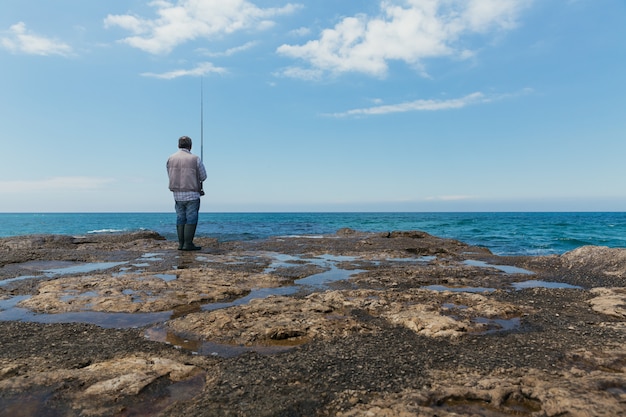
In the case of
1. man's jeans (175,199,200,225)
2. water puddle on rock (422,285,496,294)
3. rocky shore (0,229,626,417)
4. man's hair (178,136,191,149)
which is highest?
man's hair (178,136,191,149)

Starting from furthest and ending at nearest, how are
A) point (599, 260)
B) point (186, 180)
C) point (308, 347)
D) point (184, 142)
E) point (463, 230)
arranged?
1. point (463, 230)
2. point (184, 142)
3. point (186, 180)
4. point (599, 260)
5. point (308, 347)

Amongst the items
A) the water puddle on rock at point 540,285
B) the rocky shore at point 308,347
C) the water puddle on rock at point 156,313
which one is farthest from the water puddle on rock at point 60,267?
the water puddle on rock at point 540,285

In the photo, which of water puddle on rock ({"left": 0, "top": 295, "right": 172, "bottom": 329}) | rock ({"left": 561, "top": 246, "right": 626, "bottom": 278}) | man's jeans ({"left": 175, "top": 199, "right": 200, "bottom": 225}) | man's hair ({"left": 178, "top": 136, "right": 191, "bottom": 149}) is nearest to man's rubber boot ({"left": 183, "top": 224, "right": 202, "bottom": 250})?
man's jeans ({"left": 175, "top": 199, "right": 200, "bottom": 225})

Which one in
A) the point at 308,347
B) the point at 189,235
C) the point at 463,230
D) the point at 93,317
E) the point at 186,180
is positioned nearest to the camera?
the point at 308,347

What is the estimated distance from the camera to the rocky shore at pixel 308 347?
1939 mm

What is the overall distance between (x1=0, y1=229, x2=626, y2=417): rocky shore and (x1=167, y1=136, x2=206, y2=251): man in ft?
11.0

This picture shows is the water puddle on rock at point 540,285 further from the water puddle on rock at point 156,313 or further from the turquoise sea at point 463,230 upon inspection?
the turquoise sea at point 463,230

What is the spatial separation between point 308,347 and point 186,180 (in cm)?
688

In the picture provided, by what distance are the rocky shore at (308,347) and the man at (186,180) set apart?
3.36m

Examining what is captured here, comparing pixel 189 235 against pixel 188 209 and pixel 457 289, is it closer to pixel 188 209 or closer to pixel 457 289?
pixel 188 209

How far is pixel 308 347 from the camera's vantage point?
278 cm

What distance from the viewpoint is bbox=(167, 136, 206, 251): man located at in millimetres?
8664

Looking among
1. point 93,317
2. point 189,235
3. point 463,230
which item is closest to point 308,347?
point 93,317

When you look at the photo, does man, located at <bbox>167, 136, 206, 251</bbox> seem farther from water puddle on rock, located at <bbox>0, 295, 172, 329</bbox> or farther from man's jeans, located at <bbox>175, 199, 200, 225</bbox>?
water puddle on rock, located at <bbox>0, 295, 172, 329</bbox>
